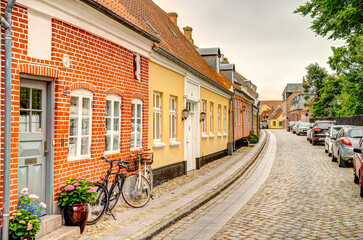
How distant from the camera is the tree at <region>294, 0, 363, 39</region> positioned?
15180 mm

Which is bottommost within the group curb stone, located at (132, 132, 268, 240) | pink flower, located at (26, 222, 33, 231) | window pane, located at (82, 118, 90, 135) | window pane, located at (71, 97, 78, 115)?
curb stone, located at (132, 132, 268, 240)

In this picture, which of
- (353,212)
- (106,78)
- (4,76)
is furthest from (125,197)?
(353,212)

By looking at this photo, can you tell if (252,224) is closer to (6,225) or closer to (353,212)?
(353,212)

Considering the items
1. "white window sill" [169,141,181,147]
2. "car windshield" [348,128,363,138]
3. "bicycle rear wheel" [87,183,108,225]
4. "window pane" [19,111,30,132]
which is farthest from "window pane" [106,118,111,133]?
"car windshield" [348,128,363,138]

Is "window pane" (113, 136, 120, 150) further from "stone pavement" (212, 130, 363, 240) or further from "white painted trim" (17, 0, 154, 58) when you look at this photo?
"stone pavement" (212, 130, 363, 240)

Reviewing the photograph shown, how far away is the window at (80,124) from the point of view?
681cm

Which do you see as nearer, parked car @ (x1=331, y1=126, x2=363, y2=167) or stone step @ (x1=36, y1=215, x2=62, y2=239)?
stone step @ (x1=36, y1=215, x2=62, y2=239)

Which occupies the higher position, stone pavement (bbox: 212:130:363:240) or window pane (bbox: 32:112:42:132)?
window pane (bbox: 32:112:42:132)

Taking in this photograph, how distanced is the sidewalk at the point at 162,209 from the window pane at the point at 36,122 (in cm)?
185

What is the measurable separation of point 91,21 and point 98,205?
11.5 ft

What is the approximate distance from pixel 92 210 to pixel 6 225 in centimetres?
227

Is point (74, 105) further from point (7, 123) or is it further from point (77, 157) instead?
point (7, 123)

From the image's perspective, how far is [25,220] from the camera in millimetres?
4871

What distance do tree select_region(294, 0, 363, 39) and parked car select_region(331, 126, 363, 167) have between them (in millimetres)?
4531
